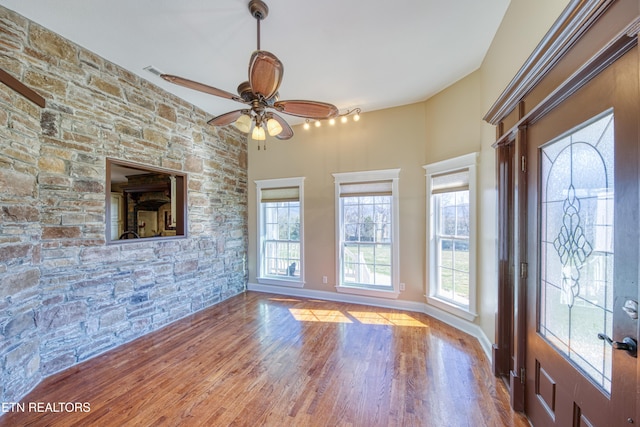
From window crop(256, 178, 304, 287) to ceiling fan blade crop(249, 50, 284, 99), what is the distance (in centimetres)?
273

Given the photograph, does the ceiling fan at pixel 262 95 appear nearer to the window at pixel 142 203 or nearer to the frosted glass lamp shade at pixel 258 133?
the frosted glass lamp shade at pixel 258 133

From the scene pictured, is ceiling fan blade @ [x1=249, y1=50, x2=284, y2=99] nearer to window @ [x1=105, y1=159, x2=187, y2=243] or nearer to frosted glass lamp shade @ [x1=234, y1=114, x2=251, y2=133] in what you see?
frosted glass lamp shade @ [x1=234, y1=114, x2=251, y2=133]

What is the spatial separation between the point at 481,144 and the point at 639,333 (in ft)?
8.20

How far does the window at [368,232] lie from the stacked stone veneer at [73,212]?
2.40 m

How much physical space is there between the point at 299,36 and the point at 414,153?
91.0 inches

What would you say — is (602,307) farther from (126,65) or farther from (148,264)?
(126,65)

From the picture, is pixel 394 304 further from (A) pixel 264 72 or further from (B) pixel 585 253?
(A) pixel 264 72

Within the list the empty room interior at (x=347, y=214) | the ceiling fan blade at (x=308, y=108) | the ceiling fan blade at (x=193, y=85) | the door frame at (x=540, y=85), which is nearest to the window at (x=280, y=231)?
the empty room interior at (x=347, y=214)

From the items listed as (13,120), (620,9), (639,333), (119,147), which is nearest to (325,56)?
(620,9)

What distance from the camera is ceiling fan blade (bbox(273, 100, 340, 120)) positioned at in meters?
2.10

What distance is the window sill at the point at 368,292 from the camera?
398 cm

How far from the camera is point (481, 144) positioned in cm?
294

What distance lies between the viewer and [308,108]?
2.16 metres

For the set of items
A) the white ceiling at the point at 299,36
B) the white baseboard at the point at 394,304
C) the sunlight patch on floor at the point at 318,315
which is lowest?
the sunlight patch on floor at the point at 318,315
